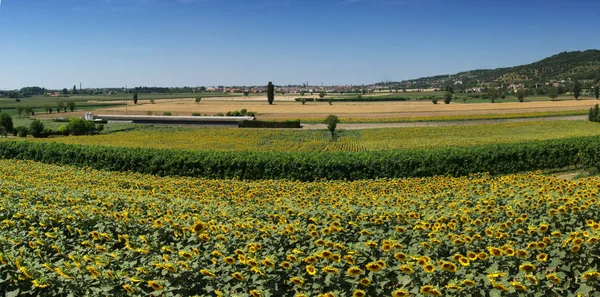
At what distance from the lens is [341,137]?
187ft

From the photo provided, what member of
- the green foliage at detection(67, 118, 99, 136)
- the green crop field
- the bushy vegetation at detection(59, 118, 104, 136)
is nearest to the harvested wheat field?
the green crop field

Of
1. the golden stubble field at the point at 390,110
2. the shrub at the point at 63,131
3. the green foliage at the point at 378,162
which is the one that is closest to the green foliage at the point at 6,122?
the shrub at the point at 63,131

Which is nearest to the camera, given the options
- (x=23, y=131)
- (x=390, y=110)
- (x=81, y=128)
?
(x=81, y=128)

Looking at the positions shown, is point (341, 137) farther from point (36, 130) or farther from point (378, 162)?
point (36, 130)

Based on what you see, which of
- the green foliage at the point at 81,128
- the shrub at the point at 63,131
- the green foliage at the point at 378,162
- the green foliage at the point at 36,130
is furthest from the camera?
the shrub at the point at 63,131

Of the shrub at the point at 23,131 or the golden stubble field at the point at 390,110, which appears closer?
the shrub at the point at 23,131

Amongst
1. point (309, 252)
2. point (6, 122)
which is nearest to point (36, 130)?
point (6, 122)

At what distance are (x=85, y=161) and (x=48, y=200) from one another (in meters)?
22.2

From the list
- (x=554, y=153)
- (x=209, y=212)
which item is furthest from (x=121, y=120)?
(x=209, y=212)

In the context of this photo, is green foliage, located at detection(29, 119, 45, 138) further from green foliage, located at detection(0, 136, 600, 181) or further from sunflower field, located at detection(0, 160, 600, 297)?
sunflower field, located at detection(0, 160, 600, 297)

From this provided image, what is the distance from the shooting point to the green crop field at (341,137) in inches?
1831

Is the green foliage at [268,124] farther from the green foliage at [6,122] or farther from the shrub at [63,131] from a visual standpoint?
the green foliage at [6,122]

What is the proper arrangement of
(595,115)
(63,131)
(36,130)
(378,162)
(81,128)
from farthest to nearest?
(63,131) → (81,128) → (36,130) → (595,115) → (378,162)

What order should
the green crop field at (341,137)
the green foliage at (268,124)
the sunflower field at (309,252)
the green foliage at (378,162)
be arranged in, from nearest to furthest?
the sunflower field at (309,252), the green foliage at (378,162), the green crop field at (341,137), the green foliage at (268,124)
